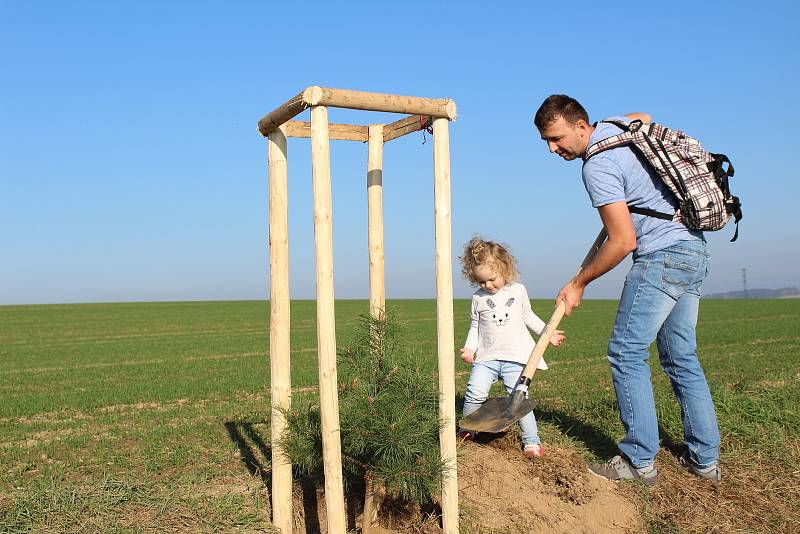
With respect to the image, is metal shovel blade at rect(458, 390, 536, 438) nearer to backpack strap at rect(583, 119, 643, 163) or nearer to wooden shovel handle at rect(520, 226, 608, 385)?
wooden shovel handle at rect(520, 226, 608, 385)

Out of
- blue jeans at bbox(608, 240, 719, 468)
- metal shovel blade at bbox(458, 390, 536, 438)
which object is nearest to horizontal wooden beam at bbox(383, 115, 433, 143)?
blue jeans at bbox(608, 240, 719, 468)

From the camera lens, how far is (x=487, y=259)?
17.7 feet

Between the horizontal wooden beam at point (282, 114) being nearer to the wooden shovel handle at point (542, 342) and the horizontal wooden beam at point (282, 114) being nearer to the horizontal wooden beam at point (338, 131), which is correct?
the horizontal wooden beam at point (338, 131)

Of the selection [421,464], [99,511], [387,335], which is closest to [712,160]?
[387,335]

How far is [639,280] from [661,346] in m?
0.60

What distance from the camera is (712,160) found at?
4469 mm

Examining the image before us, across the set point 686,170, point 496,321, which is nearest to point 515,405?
point 496,321

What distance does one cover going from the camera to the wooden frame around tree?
12.0ft

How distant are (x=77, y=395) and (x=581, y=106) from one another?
9.79 metres

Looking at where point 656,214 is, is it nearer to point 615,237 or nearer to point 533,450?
point 615,237

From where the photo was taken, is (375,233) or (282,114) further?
(375,233)

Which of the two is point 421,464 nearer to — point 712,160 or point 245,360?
point 712,160

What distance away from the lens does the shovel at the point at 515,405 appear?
15.2 feet

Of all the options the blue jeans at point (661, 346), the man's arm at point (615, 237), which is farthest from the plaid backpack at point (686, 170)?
the man's arm at point (615, 237)
